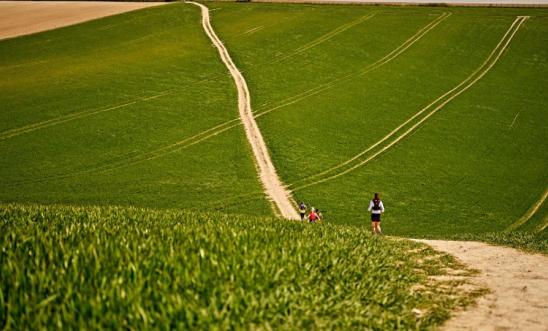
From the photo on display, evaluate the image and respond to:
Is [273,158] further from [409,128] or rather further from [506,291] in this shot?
[506,291]

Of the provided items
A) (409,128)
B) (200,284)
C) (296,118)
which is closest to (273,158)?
(296,118)

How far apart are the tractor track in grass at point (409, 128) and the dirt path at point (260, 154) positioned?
1389mm

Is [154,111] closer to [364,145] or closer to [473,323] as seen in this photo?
[364,145]

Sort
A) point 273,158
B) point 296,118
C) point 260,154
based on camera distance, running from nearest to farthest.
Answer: point 273,158 → point 260,154 → point 296,118

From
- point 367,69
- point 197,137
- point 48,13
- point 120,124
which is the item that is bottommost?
point 197,137

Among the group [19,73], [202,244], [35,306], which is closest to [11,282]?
[35,306]

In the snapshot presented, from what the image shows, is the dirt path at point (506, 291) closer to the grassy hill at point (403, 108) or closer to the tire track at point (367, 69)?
the grassy hill at point (403, 108)

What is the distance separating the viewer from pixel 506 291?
14.0 meters

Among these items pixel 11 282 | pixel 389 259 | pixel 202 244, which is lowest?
pixel 389 259

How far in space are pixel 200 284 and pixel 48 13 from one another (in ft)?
318

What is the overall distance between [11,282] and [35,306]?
0.99m

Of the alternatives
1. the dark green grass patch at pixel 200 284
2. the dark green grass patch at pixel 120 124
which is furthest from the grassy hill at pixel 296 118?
the dark green grass patch at pixel 200 284

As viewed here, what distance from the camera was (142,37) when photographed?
75.8 metres

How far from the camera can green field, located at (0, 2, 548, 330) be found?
10.2 metres
